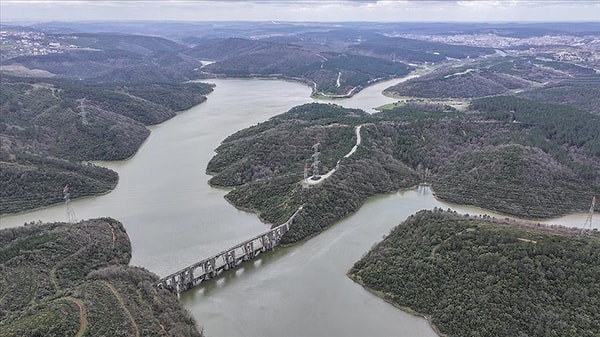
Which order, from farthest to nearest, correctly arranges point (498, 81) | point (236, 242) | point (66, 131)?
point (498, 81) → point (66, 131) → point (236, 242)

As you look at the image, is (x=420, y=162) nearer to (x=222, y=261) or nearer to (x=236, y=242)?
(x=236, y=242)

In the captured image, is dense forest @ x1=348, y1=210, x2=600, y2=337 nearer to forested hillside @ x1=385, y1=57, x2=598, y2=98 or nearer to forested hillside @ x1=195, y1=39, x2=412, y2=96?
forested hillside @ x1=385, y1=57, x2=598, y2=98

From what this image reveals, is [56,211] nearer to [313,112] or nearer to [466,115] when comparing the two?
[313,112]

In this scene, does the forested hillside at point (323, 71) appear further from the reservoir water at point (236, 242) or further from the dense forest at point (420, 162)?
the reservoir water at point (236, 242)

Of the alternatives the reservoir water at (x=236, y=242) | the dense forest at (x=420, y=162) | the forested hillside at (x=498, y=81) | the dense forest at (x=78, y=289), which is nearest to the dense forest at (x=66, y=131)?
the reservoir water at (x=236, y=242)

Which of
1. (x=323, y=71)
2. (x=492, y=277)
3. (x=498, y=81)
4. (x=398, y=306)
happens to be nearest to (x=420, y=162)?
(x=492, y=277)
